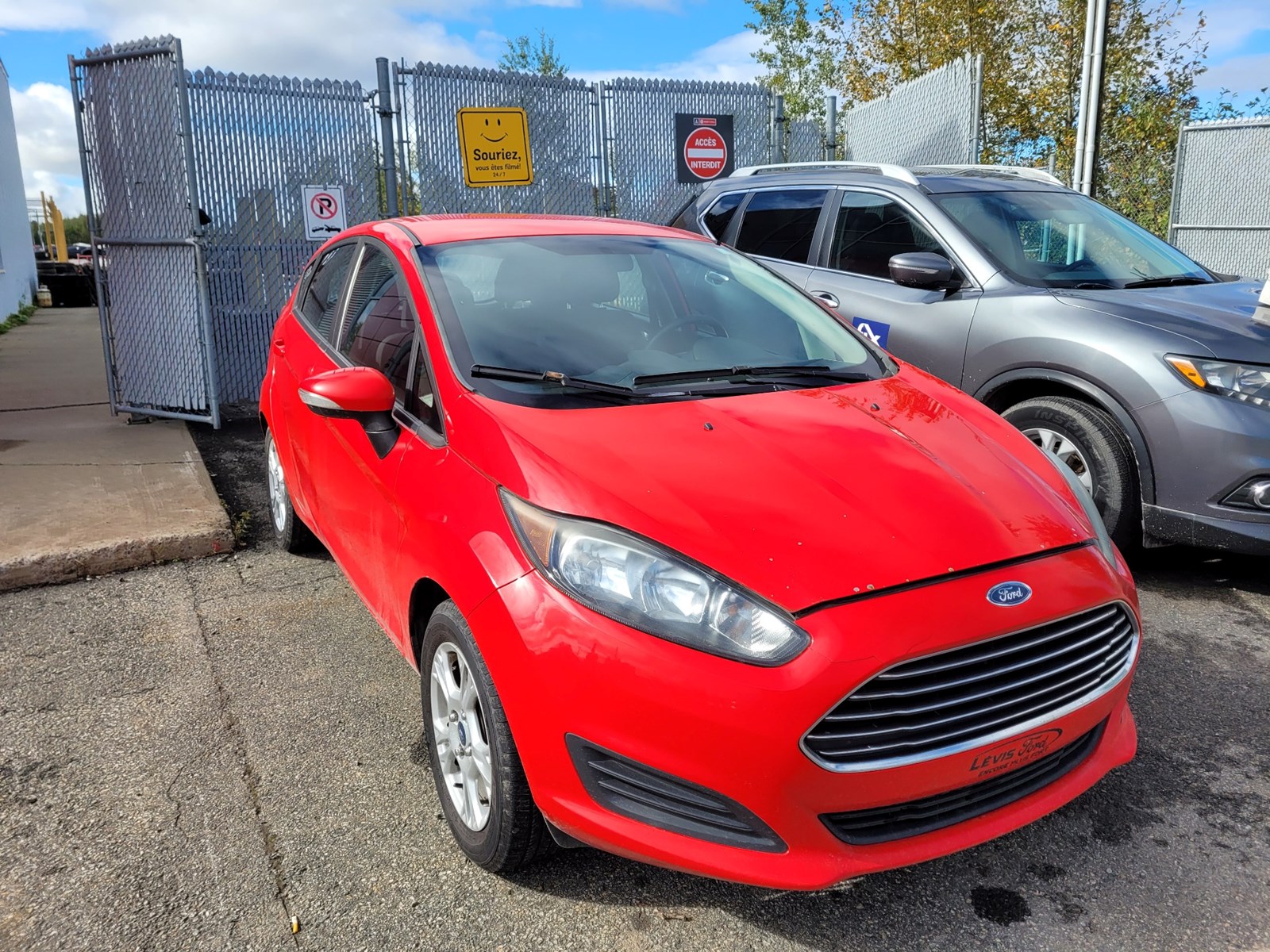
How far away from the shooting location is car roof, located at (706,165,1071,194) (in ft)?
16.9

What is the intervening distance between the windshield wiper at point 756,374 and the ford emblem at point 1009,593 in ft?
3.55

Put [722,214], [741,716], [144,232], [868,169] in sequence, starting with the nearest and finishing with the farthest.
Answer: [741,716] → [868,169] → [722,214] → [144,232]

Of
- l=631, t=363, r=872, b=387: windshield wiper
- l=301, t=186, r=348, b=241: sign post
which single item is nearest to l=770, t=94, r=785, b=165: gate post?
l=301, t=186, r=348, b=241: sign post

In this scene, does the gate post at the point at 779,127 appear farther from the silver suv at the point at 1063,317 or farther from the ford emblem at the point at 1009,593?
the ford emblem at the point at 1009,593

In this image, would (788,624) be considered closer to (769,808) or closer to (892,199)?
(769,808)

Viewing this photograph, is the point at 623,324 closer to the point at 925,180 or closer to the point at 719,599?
the point at 719,599

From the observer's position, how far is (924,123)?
10.1 m

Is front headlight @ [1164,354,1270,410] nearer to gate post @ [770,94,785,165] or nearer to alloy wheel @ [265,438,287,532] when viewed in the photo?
alloy wheel @ [265,438,287,532]

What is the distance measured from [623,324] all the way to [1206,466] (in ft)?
7.93

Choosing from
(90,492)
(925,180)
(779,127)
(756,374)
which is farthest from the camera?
(779,127)

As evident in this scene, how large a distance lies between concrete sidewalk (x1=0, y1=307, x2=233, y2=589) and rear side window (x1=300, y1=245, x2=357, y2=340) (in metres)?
1.32

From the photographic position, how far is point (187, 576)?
4418mm

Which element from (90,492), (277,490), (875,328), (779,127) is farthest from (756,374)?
(779,127)

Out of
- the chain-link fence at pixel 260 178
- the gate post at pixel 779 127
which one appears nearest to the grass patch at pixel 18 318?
the chain-link fence at pixel 260 178
